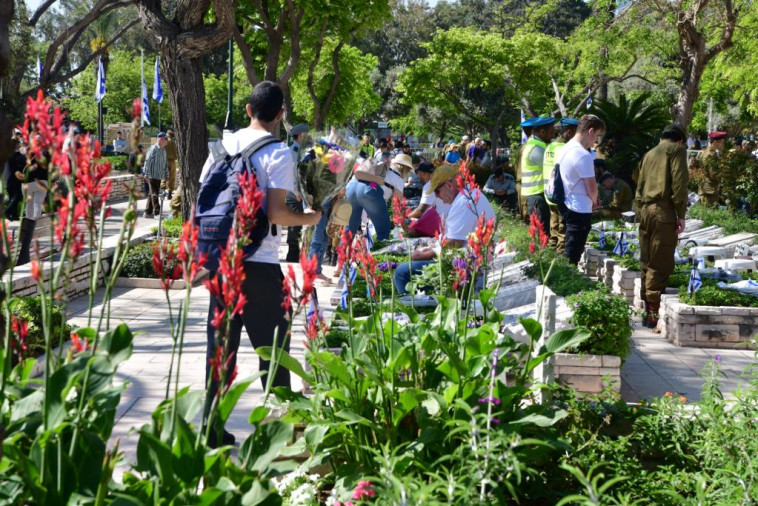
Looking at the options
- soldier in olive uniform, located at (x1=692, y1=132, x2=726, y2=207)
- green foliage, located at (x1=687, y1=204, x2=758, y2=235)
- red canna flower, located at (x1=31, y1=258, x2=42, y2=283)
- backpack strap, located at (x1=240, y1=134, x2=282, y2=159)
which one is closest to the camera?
red canna flower, located at (x1=31, y1=258, x2=42, y2=283)

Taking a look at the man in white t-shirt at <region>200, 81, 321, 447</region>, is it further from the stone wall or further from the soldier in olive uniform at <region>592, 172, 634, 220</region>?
the soldier in olive uniform at <region>592, 172, 634, 220</region>

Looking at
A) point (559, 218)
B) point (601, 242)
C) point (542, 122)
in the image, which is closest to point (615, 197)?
point (601, 242)

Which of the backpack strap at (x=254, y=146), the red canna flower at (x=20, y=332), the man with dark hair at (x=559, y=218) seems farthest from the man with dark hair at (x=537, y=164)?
the red canna flower at (x=20, y=332)

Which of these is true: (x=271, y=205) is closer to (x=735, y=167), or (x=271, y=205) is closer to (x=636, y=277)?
(x=636, y=277)

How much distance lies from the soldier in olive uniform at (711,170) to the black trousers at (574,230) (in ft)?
26.3

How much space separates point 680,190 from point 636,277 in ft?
5.90

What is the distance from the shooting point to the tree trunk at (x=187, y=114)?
38.9 feet

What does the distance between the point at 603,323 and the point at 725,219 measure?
9.40 meters

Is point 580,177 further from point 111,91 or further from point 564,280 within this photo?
point 111,91

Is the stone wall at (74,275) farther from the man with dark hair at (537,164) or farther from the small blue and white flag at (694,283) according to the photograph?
the small blue and white flag at (694,283)

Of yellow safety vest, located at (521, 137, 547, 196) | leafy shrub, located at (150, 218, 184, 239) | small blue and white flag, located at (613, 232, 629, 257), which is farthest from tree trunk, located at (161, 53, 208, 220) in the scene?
small blue and white flag, located at (613, 232, 629, 257)

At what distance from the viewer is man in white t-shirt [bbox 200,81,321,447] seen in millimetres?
4578

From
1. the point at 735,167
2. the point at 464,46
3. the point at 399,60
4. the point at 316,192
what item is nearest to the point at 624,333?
the point at 316,192

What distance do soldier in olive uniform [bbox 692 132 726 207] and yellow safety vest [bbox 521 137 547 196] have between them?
6.78m
